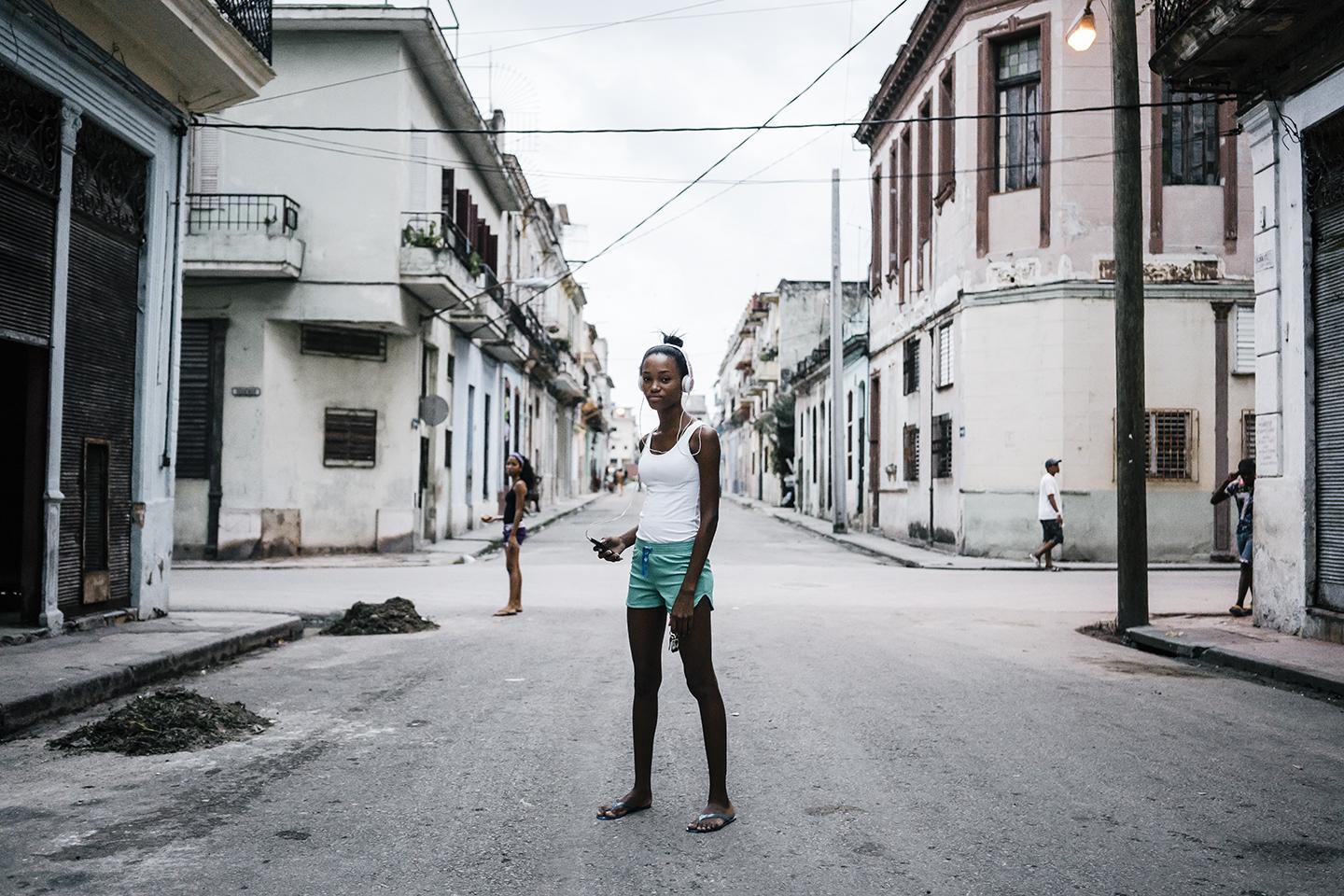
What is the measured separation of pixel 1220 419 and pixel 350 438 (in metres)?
15.3

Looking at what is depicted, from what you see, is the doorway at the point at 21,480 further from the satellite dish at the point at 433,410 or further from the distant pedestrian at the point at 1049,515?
the distant pedestrian at the point at 1049,515

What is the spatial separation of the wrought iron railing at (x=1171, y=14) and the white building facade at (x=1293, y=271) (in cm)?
2

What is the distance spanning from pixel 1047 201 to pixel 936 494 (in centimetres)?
634

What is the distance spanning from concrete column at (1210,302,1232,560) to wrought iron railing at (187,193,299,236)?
15.9m

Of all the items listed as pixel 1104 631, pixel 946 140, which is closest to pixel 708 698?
pixel 1104 631

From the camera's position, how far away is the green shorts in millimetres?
4465

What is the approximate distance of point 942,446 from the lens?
76.0 ft

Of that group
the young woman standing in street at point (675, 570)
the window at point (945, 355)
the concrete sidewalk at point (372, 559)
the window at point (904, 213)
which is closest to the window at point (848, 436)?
the window at point (904, 213)

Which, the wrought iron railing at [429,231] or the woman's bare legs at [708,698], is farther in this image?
the wrought iron railing at [429,231]

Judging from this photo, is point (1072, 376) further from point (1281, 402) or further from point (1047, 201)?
point (1281, 402)

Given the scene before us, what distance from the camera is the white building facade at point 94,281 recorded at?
884 centimetres

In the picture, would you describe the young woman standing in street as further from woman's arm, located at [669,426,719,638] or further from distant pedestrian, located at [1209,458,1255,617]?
distant pedestrian, located at [1209,458,1255,617]

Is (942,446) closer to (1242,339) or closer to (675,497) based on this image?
(1242,339)

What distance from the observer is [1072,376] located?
65.1 ft
